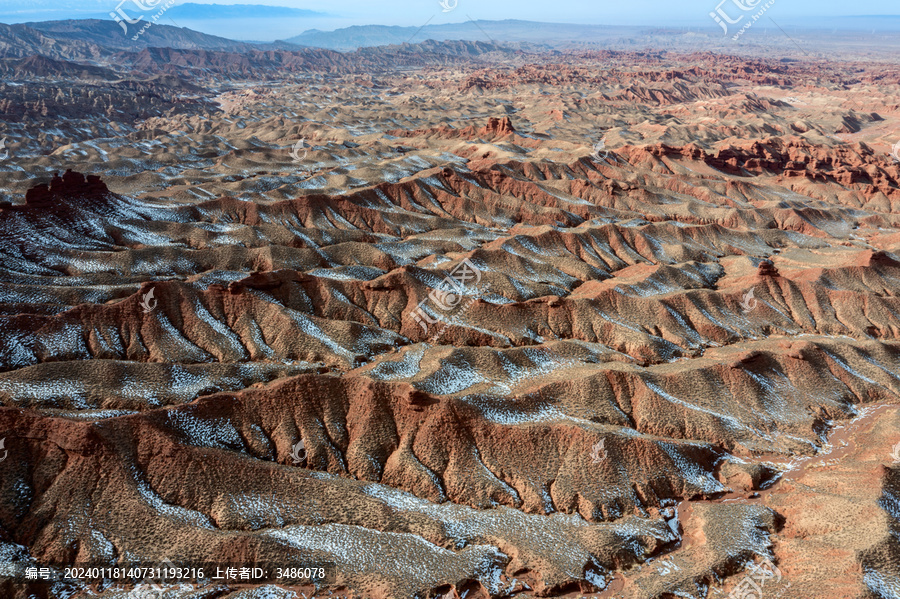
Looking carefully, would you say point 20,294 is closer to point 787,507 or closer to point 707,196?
point 787,507

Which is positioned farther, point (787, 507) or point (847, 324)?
point (847, 324)

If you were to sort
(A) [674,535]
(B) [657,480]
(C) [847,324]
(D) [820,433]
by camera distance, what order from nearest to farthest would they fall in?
(A) [674,535]
(B) [657,480]
(D) [820,433]
(C) [847,324]

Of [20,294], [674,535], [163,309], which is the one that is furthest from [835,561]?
[20,294]

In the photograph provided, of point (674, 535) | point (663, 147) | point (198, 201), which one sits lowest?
point (674, 535)

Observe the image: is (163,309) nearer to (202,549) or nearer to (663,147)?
(202,549)

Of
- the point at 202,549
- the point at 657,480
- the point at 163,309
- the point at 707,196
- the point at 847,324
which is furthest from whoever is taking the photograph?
the point at 707,196

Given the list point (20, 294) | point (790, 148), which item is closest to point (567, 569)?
point (20, 294)

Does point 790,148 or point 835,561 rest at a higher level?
point 790,148
